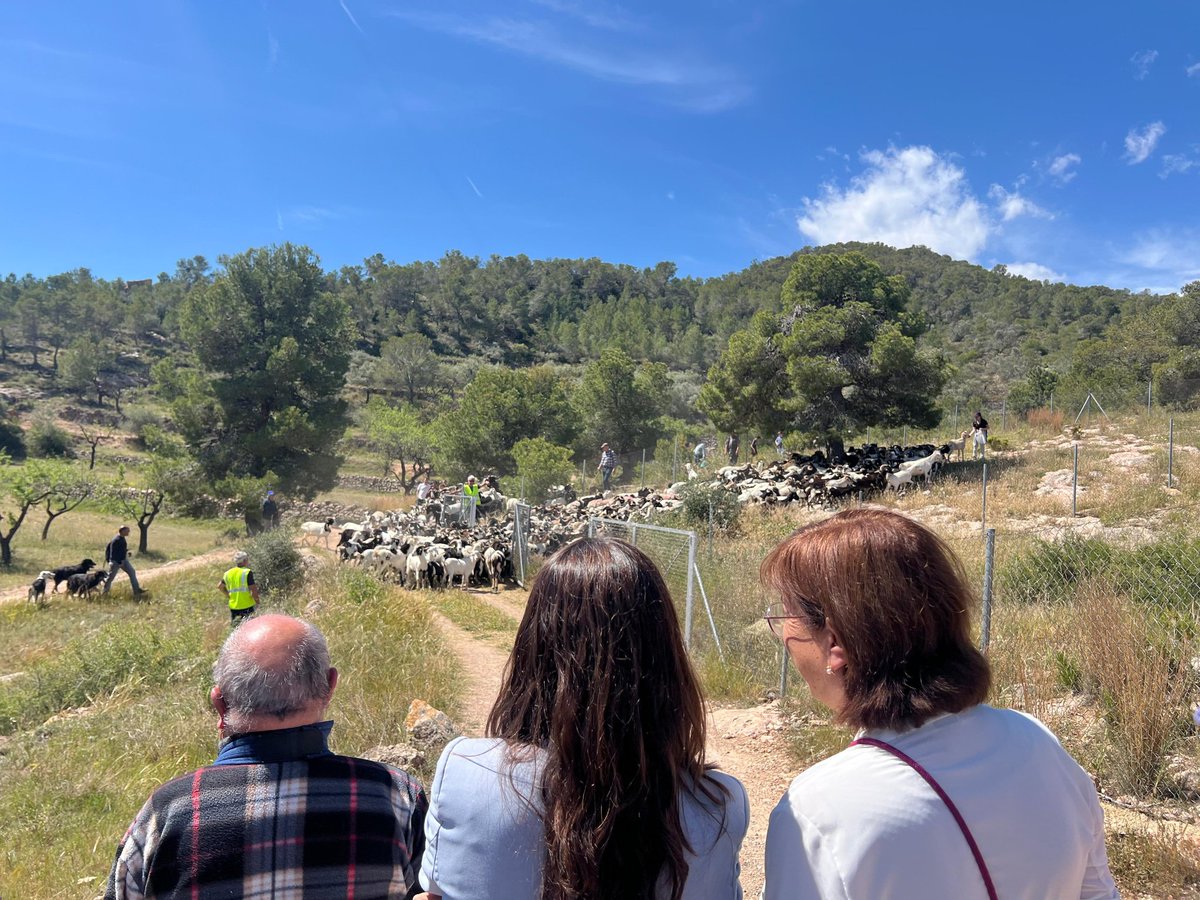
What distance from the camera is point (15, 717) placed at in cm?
921

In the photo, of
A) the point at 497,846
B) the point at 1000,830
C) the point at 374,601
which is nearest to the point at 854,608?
the point at 1000,830

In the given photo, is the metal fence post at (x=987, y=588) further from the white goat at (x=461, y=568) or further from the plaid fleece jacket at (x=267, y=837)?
the white goat at (x=461, y=568)

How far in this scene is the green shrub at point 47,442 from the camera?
1996 inches

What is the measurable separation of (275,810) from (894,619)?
162 centimetres

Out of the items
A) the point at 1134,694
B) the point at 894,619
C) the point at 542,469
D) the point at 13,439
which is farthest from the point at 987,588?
the point at 13,439

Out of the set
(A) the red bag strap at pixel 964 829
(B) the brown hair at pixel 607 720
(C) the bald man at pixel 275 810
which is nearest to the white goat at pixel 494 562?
(C) the bald man at pixel 275 810

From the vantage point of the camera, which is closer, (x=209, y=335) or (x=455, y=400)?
(x=209, y=335)

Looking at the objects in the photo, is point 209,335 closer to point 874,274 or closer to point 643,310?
point 874,274

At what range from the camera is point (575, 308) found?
102 meters

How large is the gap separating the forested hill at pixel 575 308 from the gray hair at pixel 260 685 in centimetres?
5892

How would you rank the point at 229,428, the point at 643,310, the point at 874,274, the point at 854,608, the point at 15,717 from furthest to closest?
1. the point at 643,310
2. the point at 229,428
3. the point at 874,274
4. the point at 15,717
5. the point at 854,608

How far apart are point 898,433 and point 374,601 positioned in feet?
78.8

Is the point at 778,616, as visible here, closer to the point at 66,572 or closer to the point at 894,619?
the point at 894,619

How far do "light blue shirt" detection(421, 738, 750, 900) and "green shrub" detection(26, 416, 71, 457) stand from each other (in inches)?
2436
